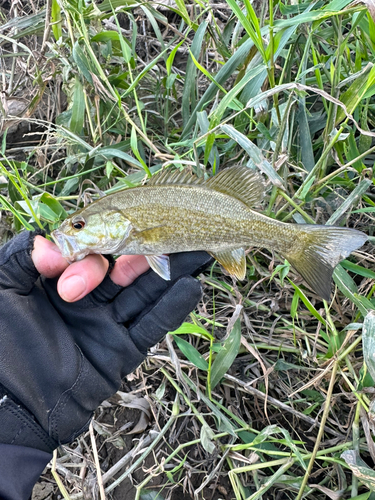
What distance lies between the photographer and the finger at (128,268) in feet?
6.74

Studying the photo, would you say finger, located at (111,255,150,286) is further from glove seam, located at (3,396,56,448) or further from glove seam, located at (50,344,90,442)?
glove seam, located at (3,396,56,448)

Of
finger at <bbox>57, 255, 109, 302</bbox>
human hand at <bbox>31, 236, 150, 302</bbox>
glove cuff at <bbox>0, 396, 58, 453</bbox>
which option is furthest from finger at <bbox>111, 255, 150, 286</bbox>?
glove cuff at <bbox>0, 396, 58, 453</bbox>

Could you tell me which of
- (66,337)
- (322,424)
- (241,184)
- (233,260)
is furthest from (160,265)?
(322,424)

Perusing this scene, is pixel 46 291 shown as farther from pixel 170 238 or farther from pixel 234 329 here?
pixel 234 329

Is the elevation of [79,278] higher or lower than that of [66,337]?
higher

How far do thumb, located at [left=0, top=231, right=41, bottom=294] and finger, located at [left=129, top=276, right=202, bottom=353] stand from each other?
0.56 metres

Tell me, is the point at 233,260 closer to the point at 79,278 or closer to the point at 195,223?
the point at 195,223

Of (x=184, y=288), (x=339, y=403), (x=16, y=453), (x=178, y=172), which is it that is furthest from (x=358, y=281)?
(x=16, y=453)

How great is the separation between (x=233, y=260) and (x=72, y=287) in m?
0.72

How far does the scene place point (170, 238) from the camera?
72.4 inches

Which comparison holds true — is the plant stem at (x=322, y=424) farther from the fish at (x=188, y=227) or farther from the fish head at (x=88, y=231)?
the fish head at (x=88, y=231)

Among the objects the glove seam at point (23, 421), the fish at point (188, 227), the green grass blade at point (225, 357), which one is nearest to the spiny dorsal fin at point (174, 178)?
the fish at point (188, 227)

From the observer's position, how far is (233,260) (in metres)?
1.94

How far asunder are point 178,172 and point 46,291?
35.4 inches
